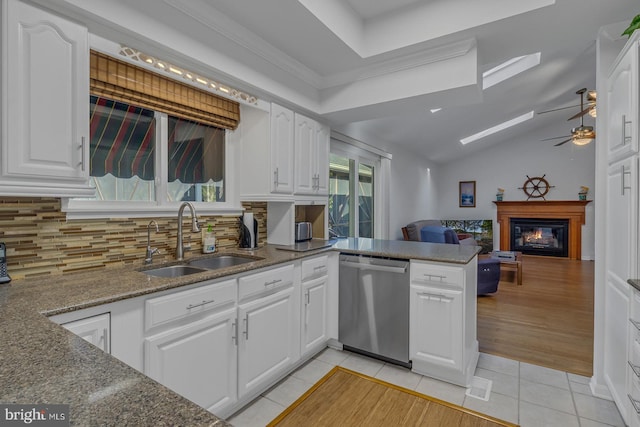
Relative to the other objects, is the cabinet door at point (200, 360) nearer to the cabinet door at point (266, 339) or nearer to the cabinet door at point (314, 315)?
the cabinet door at point (266, 339)

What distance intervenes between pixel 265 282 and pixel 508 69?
433 centimetres

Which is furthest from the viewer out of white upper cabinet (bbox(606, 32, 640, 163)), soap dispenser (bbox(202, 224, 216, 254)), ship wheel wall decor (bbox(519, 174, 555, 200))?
ship wheel wall decor (bbox(519, 174, 555, 200))

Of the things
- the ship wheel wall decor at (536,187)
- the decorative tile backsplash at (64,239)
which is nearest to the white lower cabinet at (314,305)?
the decorative tile backsplash at (64,239)

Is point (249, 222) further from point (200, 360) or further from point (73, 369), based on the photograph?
point (73, 369)

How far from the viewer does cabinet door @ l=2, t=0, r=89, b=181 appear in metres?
1.32

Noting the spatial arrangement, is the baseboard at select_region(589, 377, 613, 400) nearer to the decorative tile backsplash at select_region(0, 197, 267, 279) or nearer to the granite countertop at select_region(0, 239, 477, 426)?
the granite countertop at select_region(0, 239, 477, 426)

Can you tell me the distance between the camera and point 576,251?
7496mm

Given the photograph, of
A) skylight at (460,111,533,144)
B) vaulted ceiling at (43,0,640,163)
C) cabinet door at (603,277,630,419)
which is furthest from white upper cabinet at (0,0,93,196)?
skylight at (460,111,533,144)

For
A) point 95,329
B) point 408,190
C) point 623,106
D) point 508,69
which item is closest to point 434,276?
point 623,106

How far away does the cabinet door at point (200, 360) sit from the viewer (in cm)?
154

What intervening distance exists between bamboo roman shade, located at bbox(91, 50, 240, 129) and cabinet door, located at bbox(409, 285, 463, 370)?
2015 millimetres

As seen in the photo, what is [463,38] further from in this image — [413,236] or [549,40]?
→ [413,236]

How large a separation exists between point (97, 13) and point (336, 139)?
A: 2714 mm

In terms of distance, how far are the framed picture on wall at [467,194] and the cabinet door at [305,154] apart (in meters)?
6.93
